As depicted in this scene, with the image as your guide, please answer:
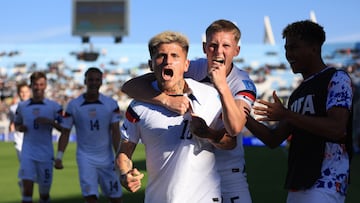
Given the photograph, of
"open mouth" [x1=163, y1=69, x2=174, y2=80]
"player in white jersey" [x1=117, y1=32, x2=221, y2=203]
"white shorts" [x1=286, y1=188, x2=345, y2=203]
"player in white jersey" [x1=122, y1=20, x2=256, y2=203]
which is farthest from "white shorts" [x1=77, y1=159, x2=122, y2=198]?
"open mouth" [x1=163, y1=69, x2=174, y2=80]

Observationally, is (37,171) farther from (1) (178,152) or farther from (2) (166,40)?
(2) (166,40)

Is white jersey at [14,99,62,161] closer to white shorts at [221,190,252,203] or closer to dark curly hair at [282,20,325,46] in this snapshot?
white shorts at [221,190,252,203]

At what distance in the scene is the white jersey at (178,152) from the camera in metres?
3.65

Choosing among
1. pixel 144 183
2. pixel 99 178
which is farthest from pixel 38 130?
pixel 144 183

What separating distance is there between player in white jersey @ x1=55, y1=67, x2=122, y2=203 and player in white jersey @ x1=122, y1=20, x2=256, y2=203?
4640 millimetres

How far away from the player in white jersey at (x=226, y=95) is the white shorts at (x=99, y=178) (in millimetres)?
4565

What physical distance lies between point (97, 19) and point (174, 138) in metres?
47.2

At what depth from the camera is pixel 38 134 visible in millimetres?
10398

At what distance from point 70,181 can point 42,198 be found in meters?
4.74

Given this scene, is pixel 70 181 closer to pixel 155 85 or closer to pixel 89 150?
pixel 89 150

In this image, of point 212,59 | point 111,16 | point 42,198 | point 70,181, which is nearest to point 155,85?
point 212,59

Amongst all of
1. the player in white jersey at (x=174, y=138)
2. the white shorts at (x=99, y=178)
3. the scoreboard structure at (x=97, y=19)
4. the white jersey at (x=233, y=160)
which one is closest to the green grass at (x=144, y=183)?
the white shorts at (x=99, y=178)

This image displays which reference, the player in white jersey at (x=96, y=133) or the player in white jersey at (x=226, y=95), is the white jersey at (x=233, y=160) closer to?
the player in white jersey at (x=226, y=95)

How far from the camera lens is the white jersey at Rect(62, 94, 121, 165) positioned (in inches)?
352
